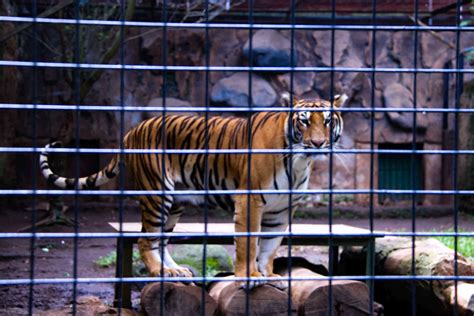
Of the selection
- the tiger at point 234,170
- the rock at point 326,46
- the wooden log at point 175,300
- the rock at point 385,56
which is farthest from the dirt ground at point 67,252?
the rock at point 326,46

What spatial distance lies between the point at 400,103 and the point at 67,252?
22.9 feet

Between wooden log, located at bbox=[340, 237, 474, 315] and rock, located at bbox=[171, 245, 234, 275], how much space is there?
141 cm

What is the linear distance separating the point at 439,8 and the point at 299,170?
808cm

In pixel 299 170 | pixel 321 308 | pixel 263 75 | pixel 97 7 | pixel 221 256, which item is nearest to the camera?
pixel 321 308

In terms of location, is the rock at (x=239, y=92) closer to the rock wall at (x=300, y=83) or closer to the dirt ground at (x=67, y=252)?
the rock wall at (x=300, y=83)

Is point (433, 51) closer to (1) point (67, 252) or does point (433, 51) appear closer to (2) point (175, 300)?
(1) point (67, 252)

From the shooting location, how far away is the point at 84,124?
12.9 meters

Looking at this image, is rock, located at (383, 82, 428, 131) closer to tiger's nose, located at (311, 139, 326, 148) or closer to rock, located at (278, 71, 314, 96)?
rock, located at (278, 71, 314, 96)

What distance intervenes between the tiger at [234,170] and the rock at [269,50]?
7.37 metres

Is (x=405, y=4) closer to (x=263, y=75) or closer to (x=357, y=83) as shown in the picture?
(x=357, y=83)

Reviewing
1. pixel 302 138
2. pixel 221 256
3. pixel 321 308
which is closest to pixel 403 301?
pixel 321 308

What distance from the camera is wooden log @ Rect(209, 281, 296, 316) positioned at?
502 centimetres

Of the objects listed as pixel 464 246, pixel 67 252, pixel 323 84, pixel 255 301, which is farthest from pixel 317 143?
pixel 323 84

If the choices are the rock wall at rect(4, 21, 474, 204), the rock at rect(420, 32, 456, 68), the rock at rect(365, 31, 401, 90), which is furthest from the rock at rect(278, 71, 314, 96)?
the rock at rect(420, 32, 456, 68)
